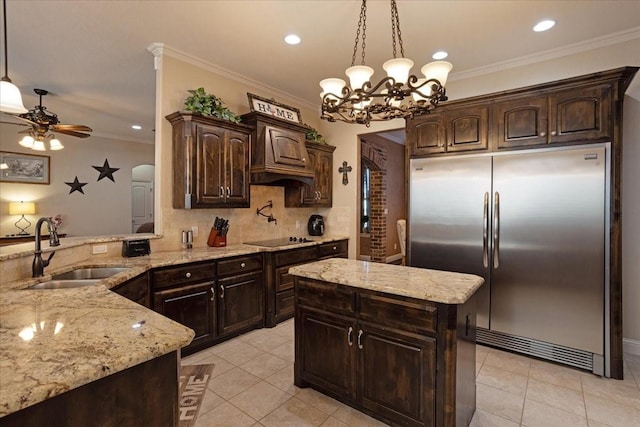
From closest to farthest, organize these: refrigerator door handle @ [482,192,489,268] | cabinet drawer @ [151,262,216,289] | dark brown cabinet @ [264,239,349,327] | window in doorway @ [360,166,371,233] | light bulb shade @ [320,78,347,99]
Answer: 1. light bulb shade @ [320,78,347,99]
2. cabinet drawer @ [151,262,216,289]
3. refrigerator door handle @ [482,192,489,268]
4. dark brown cabinet @ [264,239,349,327]
5. window in doorway @ [360,166,371,233]

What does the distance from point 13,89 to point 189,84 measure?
1.67 m

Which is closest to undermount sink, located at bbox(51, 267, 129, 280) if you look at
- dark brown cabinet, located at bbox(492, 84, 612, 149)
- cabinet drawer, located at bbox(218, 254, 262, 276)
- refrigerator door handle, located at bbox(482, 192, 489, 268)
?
cabinet drawer, located at bbox(218, 254, 262, 276)

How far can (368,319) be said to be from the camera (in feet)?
6.38

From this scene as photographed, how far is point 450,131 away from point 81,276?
140 inches

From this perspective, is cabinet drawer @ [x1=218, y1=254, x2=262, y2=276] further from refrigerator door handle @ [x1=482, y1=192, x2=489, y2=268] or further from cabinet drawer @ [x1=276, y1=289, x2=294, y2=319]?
refrigerator door handle @ [x1=482, y1=192, x2=489, y2=268]

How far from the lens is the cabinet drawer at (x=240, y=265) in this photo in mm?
3121

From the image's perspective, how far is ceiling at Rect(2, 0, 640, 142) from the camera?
8.30 feet

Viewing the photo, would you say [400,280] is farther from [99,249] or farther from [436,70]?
[99,249]

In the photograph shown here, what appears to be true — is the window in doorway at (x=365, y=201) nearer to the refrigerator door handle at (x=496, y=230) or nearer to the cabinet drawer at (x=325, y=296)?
the refrigerator door handle at (x=496, y=230)

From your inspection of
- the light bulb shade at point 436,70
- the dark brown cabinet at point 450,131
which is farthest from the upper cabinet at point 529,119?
the light bulb shade at point 436,70

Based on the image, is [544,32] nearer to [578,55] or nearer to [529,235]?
[578,55]

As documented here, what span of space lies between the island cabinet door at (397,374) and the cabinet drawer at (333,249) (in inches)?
90.7

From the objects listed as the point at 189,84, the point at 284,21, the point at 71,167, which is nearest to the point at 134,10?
the point at 189,84

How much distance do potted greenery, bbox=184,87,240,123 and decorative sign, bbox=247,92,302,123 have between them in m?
0.42
